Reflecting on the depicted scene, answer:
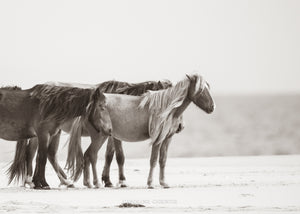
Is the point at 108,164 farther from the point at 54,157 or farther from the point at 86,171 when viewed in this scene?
the point at 54,157

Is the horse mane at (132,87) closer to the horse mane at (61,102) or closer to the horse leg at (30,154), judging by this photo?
the horse mane at (61,102)

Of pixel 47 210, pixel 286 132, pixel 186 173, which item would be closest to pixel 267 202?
pixel 47 210

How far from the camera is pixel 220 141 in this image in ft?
129

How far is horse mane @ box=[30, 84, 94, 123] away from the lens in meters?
14.8

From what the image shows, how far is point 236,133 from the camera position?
44812 mm

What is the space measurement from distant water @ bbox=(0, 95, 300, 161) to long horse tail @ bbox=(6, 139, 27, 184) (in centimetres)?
447

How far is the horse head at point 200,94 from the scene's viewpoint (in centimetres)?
1505

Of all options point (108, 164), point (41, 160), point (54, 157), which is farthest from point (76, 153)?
point (108, 164)

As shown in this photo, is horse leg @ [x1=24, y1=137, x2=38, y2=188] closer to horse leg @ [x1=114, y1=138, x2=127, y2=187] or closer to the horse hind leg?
the horse hind leg

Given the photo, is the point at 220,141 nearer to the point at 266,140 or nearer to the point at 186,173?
the point at 266,140

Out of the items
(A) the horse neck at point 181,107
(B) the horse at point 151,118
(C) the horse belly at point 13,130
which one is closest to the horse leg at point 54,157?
(B) the horse at point 151,118

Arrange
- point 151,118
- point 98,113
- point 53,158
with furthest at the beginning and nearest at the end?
point 53,158
point 151,118
point 98,113

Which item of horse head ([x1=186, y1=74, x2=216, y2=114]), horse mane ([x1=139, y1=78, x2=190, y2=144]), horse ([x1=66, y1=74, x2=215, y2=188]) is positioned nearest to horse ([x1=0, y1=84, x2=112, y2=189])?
horse ([x1=66, y1=74, x2=215, y2=188])

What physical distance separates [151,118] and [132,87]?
48.8 inches
